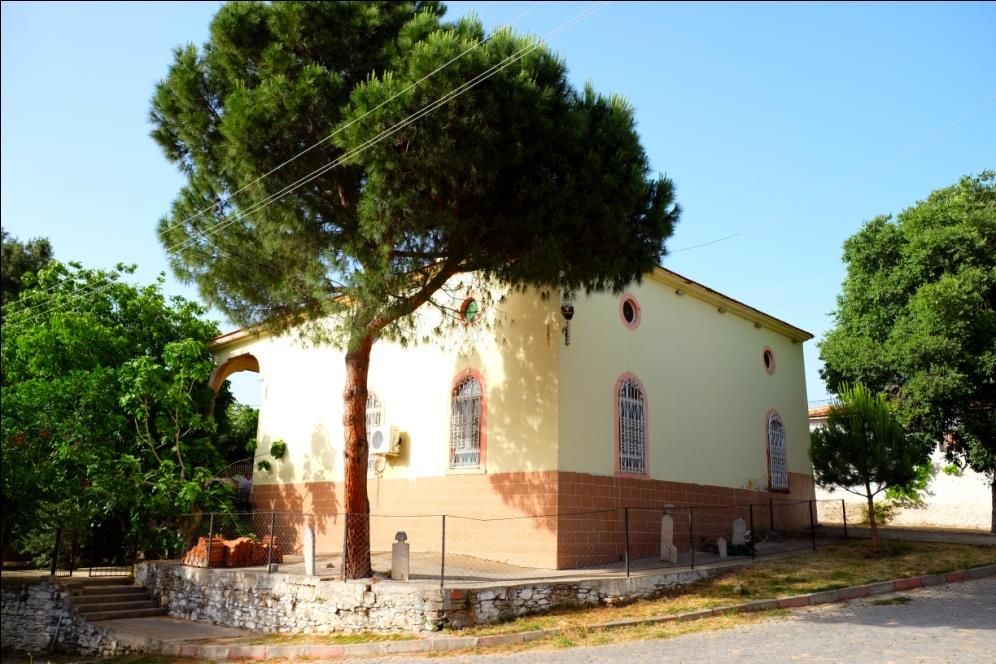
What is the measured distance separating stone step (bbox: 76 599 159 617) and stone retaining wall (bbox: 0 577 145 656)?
15 centimetres

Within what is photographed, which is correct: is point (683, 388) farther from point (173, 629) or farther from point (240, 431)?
point (240, 431)

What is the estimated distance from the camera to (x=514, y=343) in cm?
1378

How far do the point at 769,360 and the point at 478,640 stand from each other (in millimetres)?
12546

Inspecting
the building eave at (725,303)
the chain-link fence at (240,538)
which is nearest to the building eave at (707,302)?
the building eave at (725,303)

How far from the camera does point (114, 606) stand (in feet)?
45.4

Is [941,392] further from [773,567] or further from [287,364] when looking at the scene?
[287,364]

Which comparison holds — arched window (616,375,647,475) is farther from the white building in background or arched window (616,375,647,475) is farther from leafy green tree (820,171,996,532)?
the white building in background

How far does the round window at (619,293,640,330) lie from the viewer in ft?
48.3

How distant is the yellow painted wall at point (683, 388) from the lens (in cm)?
1339

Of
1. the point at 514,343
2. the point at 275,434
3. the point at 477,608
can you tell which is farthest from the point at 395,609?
the point at 275,434

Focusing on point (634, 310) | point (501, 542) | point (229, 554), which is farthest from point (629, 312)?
point (229, 554)

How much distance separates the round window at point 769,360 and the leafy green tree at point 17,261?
2453 cm

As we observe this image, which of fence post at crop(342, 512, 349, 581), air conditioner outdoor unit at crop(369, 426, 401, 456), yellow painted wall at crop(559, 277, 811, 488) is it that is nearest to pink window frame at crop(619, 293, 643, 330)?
yellow painted wall at crop(559, 277, 811, 488)

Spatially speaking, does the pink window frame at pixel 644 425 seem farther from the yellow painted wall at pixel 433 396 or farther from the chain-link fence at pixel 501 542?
the yellow painted wall at pixel 433 396
